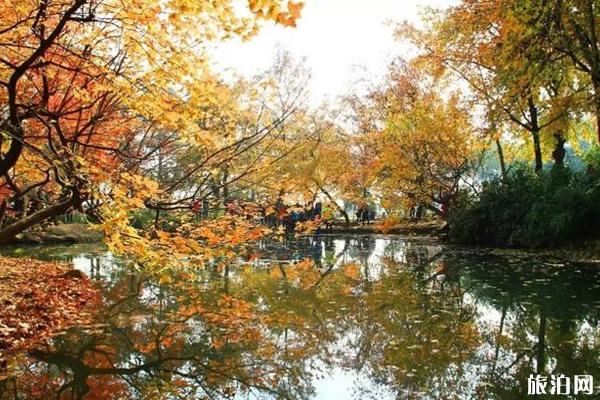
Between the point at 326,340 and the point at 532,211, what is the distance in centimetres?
1234

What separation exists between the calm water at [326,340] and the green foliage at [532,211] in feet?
12.6

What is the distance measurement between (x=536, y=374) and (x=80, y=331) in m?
6.19

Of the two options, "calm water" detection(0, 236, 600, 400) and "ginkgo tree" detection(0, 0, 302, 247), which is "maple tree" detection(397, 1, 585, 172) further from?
"ginkgo tree" detection(0, 0, 302, 247)

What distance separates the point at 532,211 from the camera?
1669cm

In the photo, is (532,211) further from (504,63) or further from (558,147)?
(558,147)

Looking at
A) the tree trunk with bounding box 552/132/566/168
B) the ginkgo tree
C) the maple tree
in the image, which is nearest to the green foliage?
the maple tree

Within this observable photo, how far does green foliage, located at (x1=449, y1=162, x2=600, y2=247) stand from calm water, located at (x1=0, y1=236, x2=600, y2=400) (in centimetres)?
383

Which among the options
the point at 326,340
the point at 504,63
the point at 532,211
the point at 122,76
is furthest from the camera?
the point at 532,211

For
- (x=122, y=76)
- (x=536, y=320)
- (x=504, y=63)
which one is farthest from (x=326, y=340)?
(x=504, y=63)

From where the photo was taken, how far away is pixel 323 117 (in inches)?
1448

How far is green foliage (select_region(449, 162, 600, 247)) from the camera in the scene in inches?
615

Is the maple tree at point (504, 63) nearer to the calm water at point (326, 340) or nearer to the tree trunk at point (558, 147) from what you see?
the tree trunk at point (558, 147)

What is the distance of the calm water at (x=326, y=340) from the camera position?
5270mm

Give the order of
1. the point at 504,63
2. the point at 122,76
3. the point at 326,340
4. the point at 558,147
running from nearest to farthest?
the point at 122,76 → the point at 326,340 → the point at 504,63 → the point at 558,147
